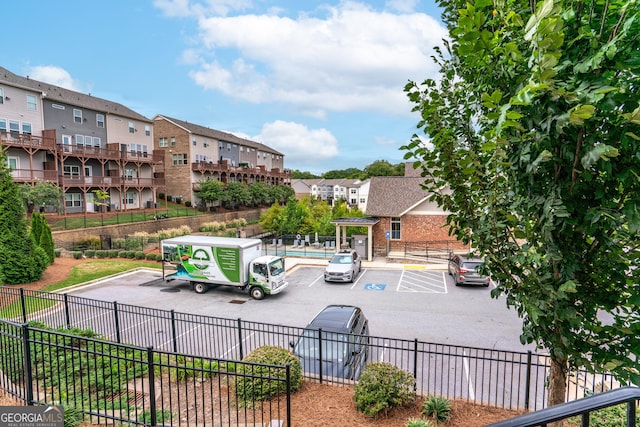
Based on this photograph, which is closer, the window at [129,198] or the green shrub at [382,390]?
the green shrub at [382,390]

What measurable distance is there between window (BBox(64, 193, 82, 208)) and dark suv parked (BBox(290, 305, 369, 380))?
35982 mm

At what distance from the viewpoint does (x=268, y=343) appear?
10.6 m

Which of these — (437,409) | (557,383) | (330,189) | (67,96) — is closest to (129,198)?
(67,96)

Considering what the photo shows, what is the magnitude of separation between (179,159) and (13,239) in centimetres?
3640

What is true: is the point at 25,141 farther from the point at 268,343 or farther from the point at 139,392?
the point at 139,392

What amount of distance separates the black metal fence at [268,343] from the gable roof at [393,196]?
714 inches

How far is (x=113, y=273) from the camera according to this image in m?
21.9

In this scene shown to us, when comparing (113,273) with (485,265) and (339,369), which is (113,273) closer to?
(339,369)

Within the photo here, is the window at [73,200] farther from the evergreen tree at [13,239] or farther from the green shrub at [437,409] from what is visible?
the green shrub at [437,409]

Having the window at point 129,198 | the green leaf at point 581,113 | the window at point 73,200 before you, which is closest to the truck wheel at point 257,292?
the green leaf at point 581,113

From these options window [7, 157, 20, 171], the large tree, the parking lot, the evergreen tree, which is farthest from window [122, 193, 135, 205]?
the large tree

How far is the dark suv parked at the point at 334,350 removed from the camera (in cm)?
859

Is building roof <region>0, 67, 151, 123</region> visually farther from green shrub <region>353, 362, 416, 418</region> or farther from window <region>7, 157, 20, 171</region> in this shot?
green shrub <region>353, 362, 416, 418</region>

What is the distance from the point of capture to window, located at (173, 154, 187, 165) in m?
52.2
